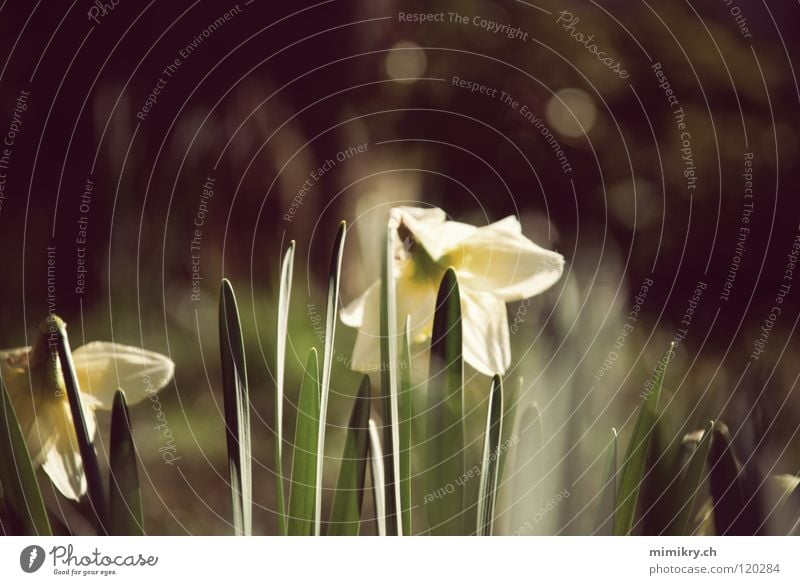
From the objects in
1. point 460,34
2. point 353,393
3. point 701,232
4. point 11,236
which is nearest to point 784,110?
point 701,232

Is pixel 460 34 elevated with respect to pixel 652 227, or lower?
elevated

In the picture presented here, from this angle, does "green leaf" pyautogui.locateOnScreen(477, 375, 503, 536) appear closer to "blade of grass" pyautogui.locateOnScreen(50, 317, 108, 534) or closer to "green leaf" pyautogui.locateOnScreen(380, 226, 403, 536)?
"green leaf" pyautogui.locateOnScreen(380, 226, 403, 536)

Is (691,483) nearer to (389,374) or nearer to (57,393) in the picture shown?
(389,374)

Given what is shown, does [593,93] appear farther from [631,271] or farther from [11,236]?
[11,236]

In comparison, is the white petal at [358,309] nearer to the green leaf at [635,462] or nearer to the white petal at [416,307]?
the white petal at [416,307]

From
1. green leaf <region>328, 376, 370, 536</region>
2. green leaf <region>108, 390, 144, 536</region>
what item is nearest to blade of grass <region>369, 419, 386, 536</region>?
green leaf <region>328, 376, 370, 536</region>

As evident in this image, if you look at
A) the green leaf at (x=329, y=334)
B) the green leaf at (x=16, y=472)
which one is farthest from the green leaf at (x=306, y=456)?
the green leaf at (x=16, y=472)
